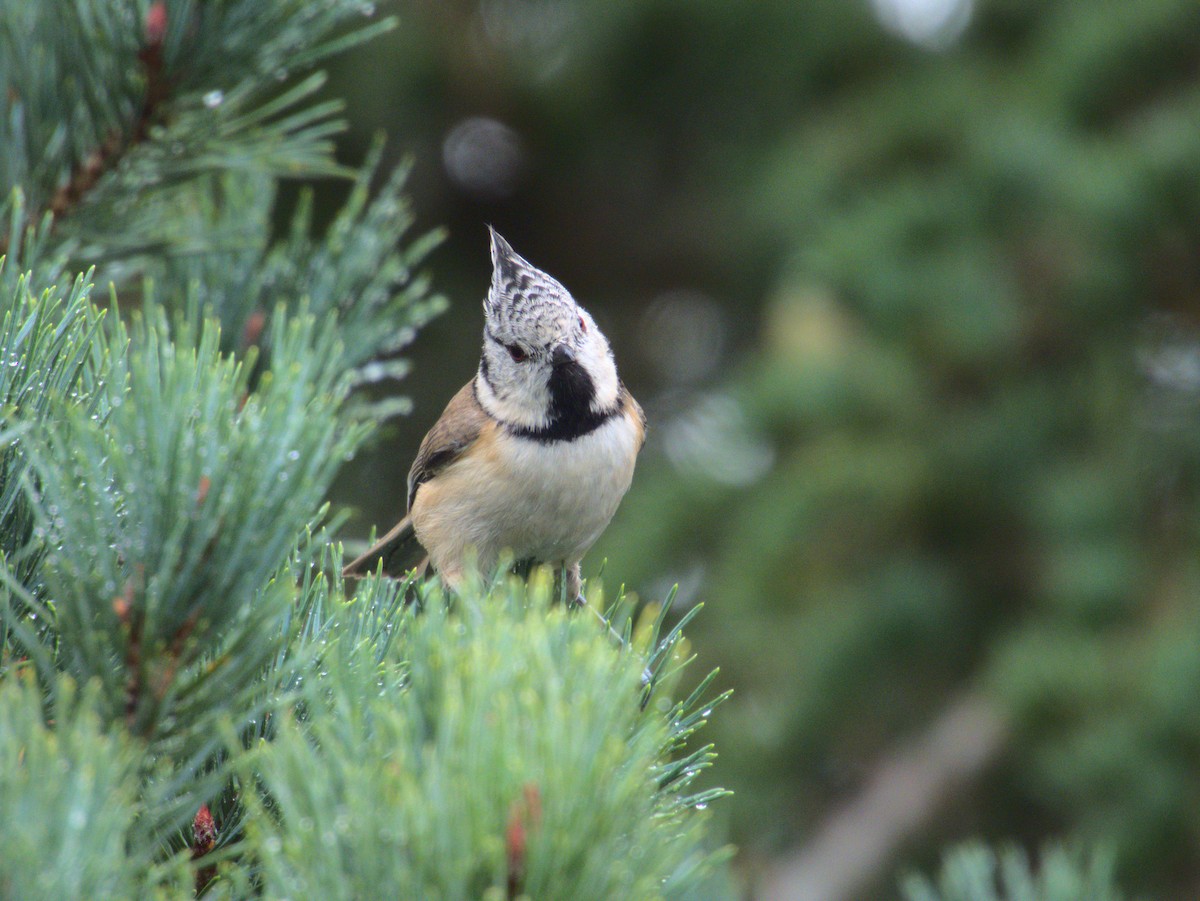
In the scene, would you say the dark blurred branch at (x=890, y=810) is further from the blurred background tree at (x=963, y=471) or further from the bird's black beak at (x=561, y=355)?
the bird's black beak at (x=561, y=355)

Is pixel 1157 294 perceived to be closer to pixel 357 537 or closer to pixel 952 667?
pixel 952 667

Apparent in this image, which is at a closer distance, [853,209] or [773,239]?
[853,209]

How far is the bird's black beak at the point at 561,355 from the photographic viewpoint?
247 cm

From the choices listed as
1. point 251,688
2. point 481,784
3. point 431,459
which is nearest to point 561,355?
point 431,459

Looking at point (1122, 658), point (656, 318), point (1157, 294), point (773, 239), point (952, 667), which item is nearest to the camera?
point (1122, 658)

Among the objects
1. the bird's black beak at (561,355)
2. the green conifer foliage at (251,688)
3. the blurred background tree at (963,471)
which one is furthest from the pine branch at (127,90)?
the blurred background tree at (963,471)

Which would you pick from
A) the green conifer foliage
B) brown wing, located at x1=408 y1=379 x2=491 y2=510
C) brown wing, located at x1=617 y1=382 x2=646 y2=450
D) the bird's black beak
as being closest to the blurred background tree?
brown wing, located at x1=617 y1=382 x2=646 y2=450

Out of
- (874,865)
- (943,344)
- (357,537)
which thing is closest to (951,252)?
(943,344)

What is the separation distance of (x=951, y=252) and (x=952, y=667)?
44.6 inches

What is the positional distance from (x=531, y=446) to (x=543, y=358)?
19 centimetres

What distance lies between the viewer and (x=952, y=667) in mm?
3279

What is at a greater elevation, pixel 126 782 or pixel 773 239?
pixel 126 782

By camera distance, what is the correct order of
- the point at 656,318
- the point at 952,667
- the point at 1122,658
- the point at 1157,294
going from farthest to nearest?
the point at 656,318 → the point at 952,667 → the point at 1157,294 → the point at 1122,658

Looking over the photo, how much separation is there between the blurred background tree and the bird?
0.80 metres
